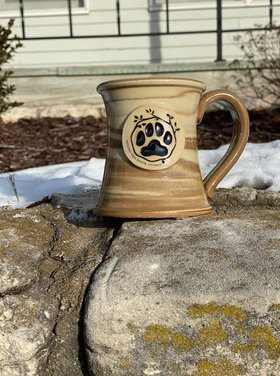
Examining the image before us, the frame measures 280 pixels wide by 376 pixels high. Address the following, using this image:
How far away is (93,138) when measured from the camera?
4406mm

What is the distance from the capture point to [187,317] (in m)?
1.32

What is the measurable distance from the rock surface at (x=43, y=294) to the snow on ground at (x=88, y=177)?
19.9 inches

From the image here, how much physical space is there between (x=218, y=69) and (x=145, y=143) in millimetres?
3791

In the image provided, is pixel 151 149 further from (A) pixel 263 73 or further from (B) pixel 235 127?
(A) pixel 263 73

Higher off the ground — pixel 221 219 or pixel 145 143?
pixel 145 143

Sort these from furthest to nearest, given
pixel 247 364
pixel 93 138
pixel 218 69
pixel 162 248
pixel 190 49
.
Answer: pixel 190 49
pixel 218 69
pixel 93 138
pixel 162 248
pixel 247 364

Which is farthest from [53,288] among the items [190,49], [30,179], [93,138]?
[190,49]

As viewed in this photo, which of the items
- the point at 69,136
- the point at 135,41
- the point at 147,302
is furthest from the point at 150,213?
the point at 135,41

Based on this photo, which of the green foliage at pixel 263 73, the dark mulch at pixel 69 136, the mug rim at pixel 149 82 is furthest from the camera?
the green foliage at pixel 263 73

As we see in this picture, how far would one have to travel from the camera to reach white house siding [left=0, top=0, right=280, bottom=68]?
6195 mm

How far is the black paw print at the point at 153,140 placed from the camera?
1.53m

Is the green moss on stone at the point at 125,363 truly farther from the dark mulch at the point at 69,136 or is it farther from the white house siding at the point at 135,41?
the white house siding at the point at 135,41

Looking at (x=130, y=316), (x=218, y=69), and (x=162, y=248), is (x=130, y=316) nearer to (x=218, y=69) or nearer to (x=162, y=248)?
(x=162, y=248)

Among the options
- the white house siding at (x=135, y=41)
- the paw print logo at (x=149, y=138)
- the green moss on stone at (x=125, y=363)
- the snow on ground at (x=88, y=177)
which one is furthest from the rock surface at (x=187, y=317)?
the white house siding at (x=135, y=41)
